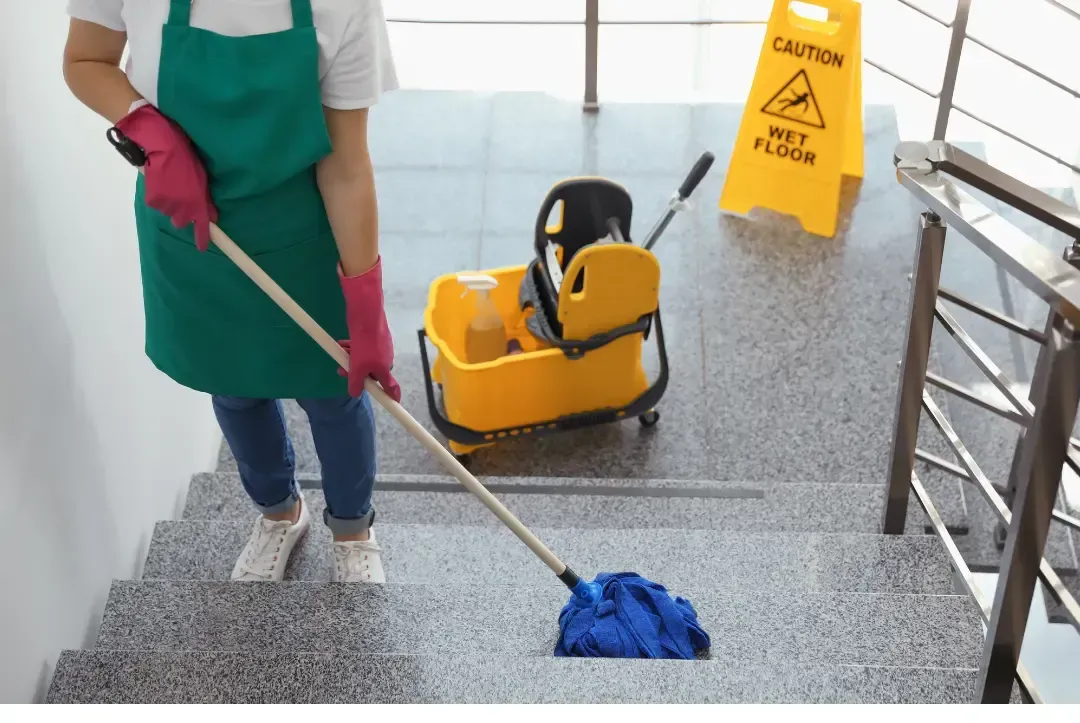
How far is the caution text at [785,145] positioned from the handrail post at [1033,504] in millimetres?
2119

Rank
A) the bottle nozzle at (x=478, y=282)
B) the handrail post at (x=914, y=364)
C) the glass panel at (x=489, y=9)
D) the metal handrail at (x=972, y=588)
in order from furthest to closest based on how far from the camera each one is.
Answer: the glass panel at (x=489, y=9)
the bottle nozzle at (x=478, y=282)
the handrail post at (x=914, y=364)
the metal handrail at (x=972, y=588)

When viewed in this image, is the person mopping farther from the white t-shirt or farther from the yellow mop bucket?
the yellow mop bucket

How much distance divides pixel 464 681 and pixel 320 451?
1.74 feet

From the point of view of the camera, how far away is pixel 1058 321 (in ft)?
4.31

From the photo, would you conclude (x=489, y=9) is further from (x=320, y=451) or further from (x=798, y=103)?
(x=320, y=451)

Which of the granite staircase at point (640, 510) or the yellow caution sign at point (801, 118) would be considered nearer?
the granite staircase at point (640, 510)

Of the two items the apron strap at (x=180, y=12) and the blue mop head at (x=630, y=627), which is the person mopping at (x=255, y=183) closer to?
the apron strap at (x=180, y=12)

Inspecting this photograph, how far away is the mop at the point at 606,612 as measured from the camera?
1778 mm

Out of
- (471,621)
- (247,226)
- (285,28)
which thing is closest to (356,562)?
(471,621)

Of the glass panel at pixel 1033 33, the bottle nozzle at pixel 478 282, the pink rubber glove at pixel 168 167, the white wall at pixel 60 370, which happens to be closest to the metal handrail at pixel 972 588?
the bottle nozzle at pixel 478 282

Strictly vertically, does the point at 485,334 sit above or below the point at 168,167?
below

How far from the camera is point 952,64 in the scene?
11.4 ft

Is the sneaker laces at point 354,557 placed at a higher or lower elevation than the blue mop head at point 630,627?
lower

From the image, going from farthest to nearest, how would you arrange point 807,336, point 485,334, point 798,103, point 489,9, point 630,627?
point 489,9
point 798,103
point 807,336
point 485,334
point 630,627
